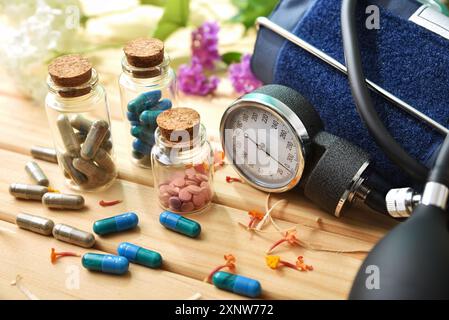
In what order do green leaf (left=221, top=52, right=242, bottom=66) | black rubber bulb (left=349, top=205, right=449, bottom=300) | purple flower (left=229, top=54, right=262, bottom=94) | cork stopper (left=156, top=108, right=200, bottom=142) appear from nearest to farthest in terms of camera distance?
black rubber bulb (left=349, top=205, right=449, bottom=300) → cork stopper (left=156, top=108, right=200, bottom=142) → purple flower (left=229, top=54, right=262, bottom=94) → green leaf (left=221, top=52, right=242, bottom=66)

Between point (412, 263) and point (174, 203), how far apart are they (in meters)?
0.42

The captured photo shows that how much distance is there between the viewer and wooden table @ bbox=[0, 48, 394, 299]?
903 millimetres

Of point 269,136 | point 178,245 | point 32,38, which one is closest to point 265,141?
point 269,136

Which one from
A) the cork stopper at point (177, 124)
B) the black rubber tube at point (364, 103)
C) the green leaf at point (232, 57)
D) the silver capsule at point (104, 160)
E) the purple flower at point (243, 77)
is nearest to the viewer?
Result: the black rubber tube at point (364, 103)

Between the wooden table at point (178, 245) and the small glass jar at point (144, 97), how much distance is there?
0.15ft

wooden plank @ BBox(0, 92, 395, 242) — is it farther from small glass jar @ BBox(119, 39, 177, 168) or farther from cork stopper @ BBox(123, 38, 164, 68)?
cork stopper @ BBox(123, 38, 164, 68)

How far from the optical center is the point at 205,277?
930 millimetres

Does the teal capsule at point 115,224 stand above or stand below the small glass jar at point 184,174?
below

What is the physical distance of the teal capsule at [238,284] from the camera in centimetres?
89

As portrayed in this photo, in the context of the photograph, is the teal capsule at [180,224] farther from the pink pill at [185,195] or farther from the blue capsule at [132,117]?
the blue capsule at [132,117]

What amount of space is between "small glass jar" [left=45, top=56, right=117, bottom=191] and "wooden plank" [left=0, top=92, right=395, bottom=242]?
0.20 ft

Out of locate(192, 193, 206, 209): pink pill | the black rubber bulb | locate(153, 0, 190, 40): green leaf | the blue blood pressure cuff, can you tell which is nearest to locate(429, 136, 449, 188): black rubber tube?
the black rubber bulb

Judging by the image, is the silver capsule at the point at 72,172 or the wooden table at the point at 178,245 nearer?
the wooden table at the point at 178,245

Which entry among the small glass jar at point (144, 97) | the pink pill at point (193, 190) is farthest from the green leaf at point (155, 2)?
the pink pill at point (193, 190)
